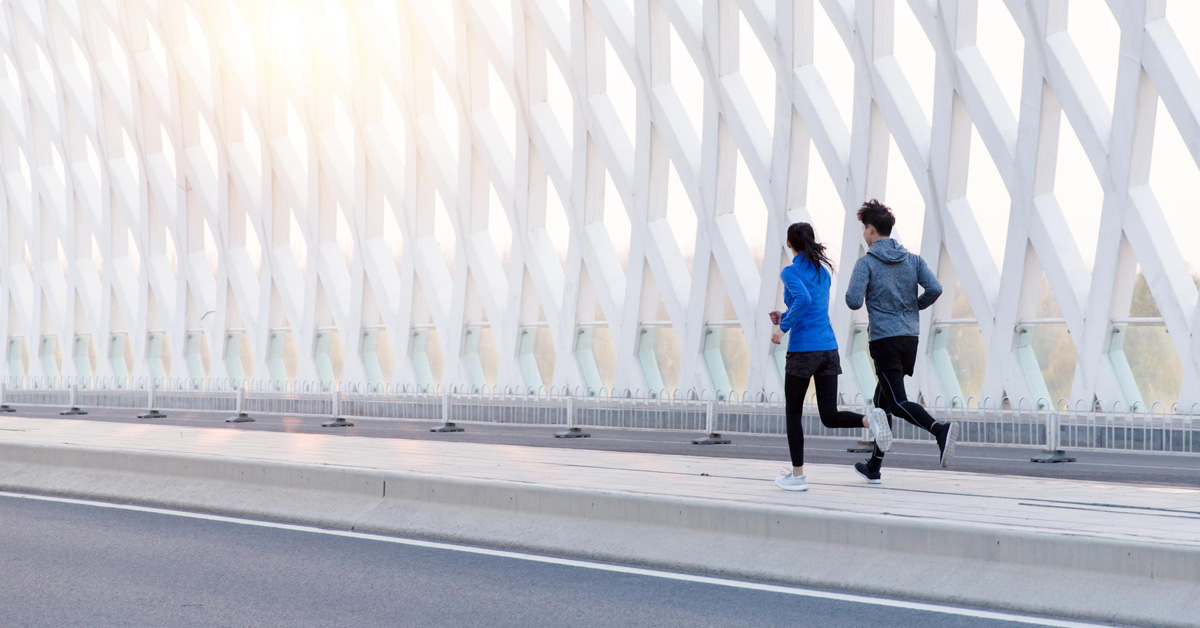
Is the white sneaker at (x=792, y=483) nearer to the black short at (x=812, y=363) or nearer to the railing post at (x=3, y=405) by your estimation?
the black short at (x=812, y=363)

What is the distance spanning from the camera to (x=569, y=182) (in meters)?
29.0

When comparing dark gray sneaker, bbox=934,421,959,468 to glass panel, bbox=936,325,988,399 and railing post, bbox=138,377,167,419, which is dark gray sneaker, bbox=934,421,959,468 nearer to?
glass panel, bbox=936,325,988,399

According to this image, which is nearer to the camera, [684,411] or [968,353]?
[684,411]

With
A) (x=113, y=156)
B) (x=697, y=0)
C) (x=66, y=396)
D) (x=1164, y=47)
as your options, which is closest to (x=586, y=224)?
(x=697, y=0)

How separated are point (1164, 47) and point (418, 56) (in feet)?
60.1

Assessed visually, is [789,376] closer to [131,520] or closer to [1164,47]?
[131,520]

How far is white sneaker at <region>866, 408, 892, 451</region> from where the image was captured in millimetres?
8195

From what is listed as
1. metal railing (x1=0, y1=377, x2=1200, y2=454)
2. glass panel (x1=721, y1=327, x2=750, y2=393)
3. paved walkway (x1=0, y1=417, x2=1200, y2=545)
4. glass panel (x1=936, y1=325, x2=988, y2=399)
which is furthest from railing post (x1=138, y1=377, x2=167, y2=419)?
glass panel (x1=936, y1=325, x2=988, y2=399)

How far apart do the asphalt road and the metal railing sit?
0.22 meters

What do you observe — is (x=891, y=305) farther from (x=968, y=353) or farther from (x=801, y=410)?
(x=968, y=353)

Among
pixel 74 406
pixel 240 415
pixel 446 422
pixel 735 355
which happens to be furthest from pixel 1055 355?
pixel 74 406

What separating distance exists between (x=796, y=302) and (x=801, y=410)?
0.77 meters

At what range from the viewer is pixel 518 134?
29.5 m

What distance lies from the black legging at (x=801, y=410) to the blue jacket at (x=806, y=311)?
24 cm
